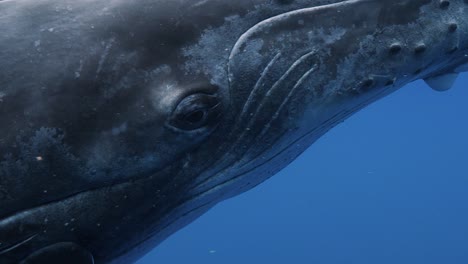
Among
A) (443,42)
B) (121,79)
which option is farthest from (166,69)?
(443,42)

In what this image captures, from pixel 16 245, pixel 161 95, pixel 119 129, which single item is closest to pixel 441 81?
pixel 161 95

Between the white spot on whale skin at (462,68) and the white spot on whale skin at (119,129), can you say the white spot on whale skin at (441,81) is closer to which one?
the white spot on whale skin at (462,68)

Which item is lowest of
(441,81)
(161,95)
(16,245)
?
(16,245)

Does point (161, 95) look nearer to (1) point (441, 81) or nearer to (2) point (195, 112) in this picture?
(2) point (195, 112)

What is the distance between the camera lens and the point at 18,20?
4328 millimetres

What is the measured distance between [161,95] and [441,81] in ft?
9.94

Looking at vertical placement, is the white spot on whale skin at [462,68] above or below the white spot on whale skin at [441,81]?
above

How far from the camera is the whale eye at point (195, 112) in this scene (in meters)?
4.35

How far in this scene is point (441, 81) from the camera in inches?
225

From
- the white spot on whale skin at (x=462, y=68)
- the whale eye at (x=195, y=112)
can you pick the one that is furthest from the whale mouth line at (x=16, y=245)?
the white spot on whale skin at (x=462, y=68)

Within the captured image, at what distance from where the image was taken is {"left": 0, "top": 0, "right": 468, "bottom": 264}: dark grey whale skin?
4.10 meters

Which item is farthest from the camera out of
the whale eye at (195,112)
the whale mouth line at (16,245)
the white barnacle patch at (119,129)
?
the whale eye at (195,112)

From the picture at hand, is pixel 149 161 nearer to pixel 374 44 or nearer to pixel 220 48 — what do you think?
pixel 220 48

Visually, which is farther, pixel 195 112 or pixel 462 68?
pixel 462 68
